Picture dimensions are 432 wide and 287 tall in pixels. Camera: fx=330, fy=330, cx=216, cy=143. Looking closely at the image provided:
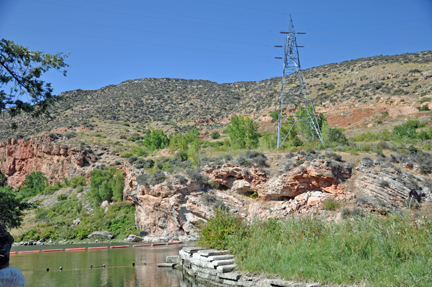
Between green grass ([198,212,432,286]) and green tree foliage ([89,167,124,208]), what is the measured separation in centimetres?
3574

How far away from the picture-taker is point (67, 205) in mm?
52906

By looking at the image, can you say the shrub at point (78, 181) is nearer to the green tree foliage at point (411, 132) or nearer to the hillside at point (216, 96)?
the hillside at point (216, 96)

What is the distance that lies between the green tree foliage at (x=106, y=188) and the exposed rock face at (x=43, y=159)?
858 centimetres

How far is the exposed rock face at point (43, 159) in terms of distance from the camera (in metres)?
62.5

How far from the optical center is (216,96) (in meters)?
102

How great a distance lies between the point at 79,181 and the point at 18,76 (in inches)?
2145

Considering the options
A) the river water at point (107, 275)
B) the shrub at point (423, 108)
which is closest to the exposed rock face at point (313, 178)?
the river water at point (107, 275)

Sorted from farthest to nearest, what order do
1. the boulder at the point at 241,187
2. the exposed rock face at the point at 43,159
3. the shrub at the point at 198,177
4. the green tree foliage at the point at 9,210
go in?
the exposed rock face at the point at 43,159 → the shrub at the point at 198,177 → the boulder at the point at 241,187 → the green tree foliage at the point at 9,210

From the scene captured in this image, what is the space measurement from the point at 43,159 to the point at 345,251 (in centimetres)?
6813

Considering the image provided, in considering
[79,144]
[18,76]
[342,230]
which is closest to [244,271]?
[342,230]

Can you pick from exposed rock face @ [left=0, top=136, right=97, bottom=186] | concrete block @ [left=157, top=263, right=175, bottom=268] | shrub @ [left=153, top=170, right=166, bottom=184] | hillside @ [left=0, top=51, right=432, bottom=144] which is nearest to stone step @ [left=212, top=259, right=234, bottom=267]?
concrete block @ [left=157, top=263, right=175, bottom=268]

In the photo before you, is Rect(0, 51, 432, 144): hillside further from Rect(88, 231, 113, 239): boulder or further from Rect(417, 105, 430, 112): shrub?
Rect(88, 231, 113, 239): boulder

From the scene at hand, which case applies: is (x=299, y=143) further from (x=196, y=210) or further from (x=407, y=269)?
(x=407, y=269)

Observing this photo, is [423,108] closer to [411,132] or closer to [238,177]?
[411,132]
